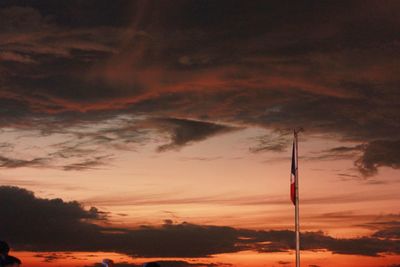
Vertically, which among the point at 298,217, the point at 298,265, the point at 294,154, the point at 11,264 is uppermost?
the point at 294,154

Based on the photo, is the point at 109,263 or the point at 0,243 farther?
the point at 109,263

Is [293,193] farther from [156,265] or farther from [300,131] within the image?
[156,265]

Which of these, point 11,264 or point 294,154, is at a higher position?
point 294,154

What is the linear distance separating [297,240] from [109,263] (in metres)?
20.3

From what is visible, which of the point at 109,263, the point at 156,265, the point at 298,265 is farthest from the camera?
the point at 298,265

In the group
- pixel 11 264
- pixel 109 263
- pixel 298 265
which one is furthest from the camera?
pixel 298 265

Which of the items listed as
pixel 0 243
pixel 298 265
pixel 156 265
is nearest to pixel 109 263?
pixel 156 265

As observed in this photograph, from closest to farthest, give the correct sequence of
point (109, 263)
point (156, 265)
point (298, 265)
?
1. point (156, 265)
2. point (109, 263)
3. point (298, 265)

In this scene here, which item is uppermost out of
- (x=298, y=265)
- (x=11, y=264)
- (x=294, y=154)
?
(x=294, y=154)

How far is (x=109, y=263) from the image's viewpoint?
64.0 feet

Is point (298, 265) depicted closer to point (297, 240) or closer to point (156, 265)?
point (297, 240)

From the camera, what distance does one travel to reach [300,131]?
3966 centimetres

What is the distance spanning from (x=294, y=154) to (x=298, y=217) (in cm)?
311

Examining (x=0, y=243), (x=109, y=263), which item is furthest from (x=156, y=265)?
(x=0, y=243)
